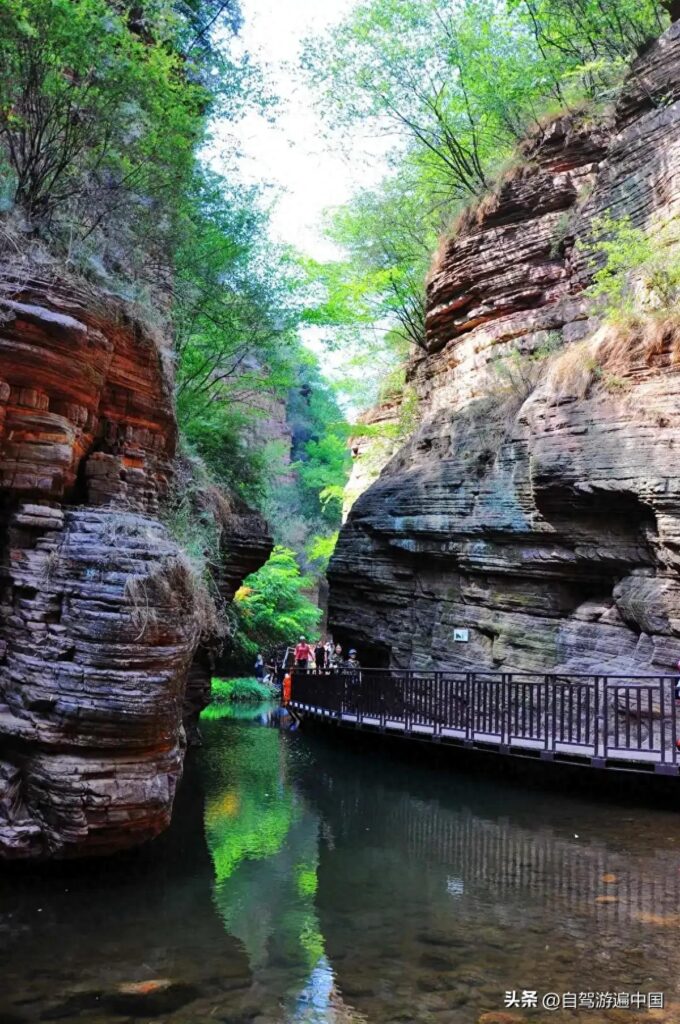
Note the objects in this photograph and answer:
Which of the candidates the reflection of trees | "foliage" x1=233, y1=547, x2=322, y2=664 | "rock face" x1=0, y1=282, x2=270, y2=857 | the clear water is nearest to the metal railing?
the clear water

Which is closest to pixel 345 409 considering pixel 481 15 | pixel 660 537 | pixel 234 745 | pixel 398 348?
pixel 398 348

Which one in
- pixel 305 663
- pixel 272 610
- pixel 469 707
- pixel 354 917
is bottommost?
pixel 354 917

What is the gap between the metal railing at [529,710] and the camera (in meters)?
10.8

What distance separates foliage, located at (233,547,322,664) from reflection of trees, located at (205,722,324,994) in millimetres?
13860

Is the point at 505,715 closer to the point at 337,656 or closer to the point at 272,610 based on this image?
the point at 337,656

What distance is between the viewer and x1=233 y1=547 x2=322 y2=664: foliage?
28938 mm

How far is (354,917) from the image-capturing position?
6.92 m

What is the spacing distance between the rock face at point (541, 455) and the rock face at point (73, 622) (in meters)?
8.06

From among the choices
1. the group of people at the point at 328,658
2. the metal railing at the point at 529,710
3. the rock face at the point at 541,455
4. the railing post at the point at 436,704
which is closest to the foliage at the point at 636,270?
the rock face at the point at 541,455

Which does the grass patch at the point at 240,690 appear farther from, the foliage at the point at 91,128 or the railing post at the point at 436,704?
the foliage at the point at 91,128

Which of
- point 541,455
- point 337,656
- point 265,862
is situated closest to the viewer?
point 265,862

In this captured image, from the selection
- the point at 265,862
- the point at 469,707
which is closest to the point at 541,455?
the point at 469,707

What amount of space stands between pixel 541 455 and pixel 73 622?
954 cm

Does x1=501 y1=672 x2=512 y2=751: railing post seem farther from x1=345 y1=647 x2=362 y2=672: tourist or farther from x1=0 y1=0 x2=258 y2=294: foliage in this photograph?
x1=0 y1=0 x2=258 y2=294: foliage
